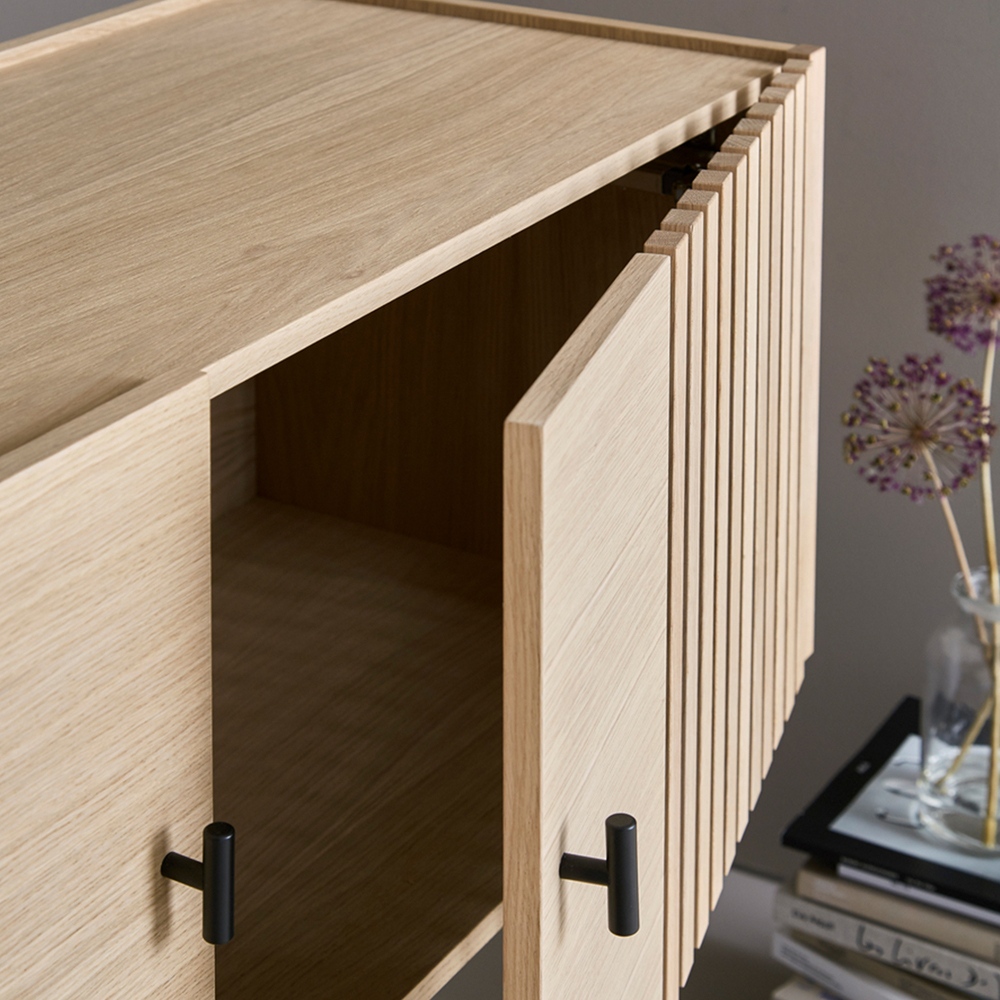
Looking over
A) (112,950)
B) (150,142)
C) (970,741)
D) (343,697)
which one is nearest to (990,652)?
(970,741)

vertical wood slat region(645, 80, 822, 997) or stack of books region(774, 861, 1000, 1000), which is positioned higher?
vertical wood slat region(645, 80, 822, 997)

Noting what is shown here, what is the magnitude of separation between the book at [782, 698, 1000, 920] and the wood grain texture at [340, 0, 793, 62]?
0.98 metres

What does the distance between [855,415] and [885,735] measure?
20.4 inches

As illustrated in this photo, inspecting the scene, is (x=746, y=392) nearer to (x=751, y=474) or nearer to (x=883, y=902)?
(x=751, y=474)

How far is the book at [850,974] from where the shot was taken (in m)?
1.46

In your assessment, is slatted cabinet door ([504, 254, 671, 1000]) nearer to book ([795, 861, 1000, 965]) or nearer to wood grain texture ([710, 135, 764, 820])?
wood grain texture ([710, 135, 764, 820])

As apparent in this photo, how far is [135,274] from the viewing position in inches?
17.0

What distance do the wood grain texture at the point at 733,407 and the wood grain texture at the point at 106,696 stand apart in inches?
10.7

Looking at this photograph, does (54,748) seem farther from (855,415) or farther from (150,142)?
(855,415)

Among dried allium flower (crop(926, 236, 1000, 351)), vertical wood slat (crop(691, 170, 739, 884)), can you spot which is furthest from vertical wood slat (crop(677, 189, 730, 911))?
dried allium flower (crop(926, 236, 1000, 351))

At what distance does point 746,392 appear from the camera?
0.61 metres

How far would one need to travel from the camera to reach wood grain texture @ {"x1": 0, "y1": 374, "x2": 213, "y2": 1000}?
29 centimetres

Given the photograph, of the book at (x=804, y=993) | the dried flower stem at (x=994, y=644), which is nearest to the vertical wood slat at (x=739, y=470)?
the dried flower stem at (x=994, y=644)

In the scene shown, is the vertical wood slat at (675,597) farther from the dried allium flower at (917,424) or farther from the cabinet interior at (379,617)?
the dried allium flower at (917,424)
